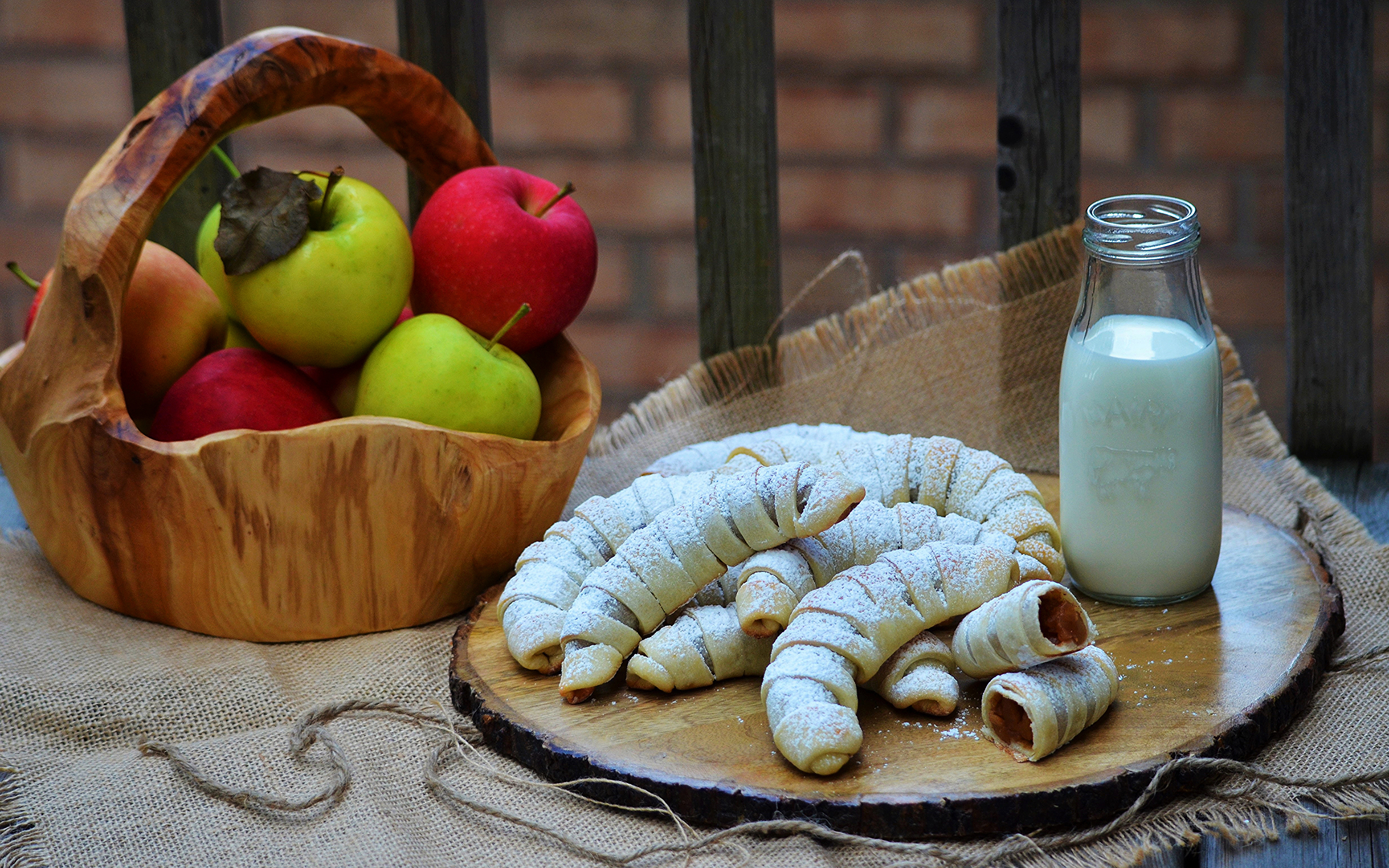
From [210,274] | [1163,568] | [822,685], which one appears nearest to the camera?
[822,685]

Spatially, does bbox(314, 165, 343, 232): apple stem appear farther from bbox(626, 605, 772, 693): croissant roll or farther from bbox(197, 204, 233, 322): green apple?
bbox(626, 605, 772, 693): croissant roll

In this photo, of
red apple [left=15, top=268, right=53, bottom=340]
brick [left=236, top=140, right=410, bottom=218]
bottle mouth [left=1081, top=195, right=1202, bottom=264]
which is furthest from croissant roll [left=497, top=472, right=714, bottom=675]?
brick [left=236, top=140, right=410, bottom=218]

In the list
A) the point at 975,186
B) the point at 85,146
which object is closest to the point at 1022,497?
the point at 975,186

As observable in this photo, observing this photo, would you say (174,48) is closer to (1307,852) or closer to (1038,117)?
(1038,117)

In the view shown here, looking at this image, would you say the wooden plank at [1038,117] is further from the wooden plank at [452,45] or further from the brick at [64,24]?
the brick at [64,24]

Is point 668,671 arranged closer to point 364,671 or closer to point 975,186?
point 364,671

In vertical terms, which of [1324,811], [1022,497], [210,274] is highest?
[210,274]

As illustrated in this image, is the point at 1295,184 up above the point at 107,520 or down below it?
above

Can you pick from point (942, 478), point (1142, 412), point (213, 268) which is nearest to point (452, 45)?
point (213, 268)
